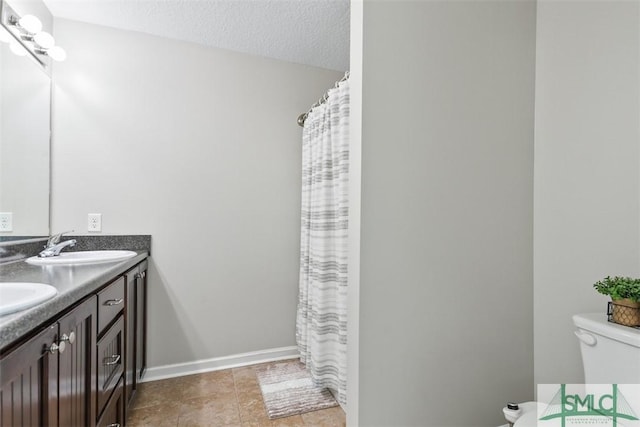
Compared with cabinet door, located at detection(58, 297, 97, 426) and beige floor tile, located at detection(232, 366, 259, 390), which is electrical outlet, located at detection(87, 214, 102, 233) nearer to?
cabinet door, located at detection(58, 297, 97, 426)

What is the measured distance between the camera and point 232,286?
2359mm

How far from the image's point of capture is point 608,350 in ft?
3.55

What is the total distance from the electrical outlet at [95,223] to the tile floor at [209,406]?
1078 millimetres

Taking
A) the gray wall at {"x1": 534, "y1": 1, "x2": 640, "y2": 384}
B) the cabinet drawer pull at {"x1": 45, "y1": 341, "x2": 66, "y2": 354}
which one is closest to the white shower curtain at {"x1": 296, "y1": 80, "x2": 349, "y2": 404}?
the gray wall at {"x1": 534, "y1": 1, "x2": 640, "y2": 384}

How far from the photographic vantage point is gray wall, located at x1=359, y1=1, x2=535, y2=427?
52.1 inches

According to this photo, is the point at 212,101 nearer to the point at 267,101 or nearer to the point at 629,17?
the point at 267,101

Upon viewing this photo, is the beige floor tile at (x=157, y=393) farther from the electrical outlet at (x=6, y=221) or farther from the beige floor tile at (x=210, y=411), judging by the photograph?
the electrical outlet at (x=6, y=221)

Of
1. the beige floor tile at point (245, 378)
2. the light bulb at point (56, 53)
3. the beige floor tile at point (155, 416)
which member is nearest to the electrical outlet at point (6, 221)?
the light bulb at point (56, 53)

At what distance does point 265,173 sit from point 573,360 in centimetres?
214

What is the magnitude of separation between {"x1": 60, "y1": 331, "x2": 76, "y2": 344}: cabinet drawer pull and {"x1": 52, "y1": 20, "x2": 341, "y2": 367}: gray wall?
50.1 inches

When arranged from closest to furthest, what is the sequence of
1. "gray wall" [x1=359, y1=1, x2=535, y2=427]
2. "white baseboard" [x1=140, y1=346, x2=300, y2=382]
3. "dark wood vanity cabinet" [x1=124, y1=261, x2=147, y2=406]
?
"gray wall" [x1=359, y1=1, x2=535, y2=427] → "dark wood vanity cabinet" [x1=124, y1=261, x2=147, y2=406] → "white baseboard" [x1=140, y1=346, x2=300, y2=382]

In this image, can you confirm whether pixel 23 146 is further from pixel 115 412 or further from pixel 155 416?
pixel 155 416

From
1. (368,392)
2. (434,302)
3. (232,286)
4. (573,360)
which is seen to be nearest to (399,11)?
(434,302)

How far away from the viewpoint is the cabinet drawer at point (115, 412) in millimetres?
1253
